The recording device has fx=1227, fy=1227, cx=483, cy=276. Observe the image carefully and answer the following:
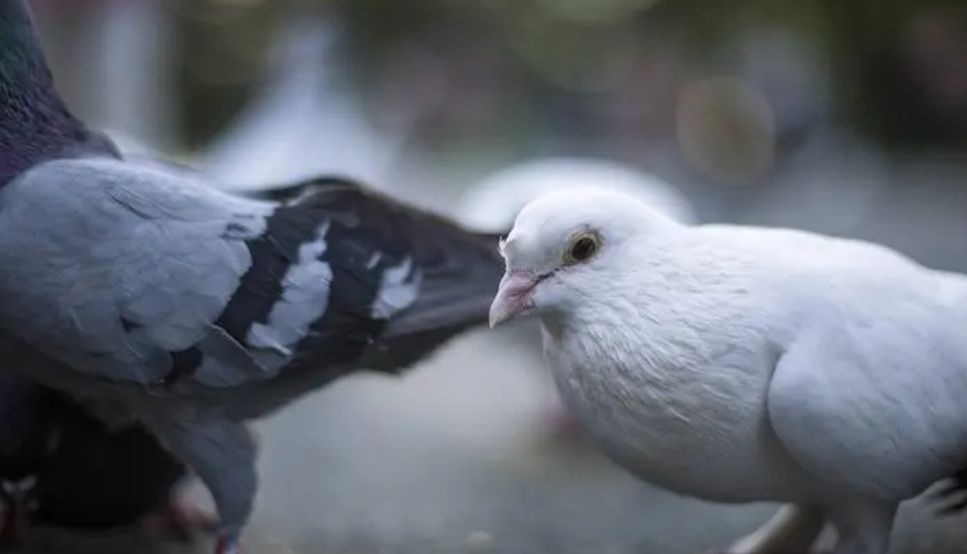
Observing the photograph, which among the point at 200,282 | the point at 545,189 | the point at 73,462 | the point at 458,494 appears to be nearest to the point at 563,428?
the point at 458,494

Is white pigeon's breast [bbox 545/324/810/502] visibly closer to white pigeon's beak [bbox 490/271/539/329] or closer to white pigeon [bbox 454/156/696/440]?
white pigeon's beak [bbox 490/271/539/329]

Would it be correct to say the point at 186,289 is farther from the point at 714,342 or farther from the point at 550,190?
the point at 550,190

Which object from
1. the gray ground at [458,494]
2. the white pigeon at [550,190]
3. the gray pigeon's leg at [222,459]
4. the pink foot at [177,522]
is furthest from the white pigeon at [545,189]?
the gray pigeon's leg at [222,459]

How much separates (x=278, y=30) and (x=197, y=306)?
15.4ft

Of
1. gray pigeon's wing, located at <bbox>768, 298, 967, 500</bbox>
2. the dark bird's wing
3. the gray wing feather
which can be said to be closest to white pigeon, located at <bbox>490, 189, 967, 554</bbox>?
gray pigeon's wing, located at <bbox>768, 298, 967, 500</bbox>

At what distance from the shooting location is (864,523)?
3.36 feet

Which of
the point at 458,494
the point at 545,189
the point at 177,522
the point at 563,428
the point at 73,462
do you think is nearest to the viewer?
the point at 73,462

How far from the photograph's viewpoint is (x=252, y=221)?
109 cm

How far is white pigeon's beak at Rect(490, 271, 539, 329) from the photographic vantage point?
100 centimetres

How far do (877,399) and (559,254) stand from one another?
0.89 ft

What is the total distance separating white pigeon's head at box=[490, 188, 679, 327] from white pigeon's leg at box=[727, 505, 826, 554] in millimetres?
339

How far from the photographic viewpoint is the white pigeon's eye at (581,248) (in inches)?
39.4

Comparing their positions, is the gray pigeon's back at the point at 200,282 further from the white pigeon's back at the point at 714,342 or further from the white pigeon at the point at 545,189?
the white pigeon at the point at 545,189

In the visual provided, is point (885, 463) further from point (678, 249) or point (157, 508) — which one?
point (157, 508)
